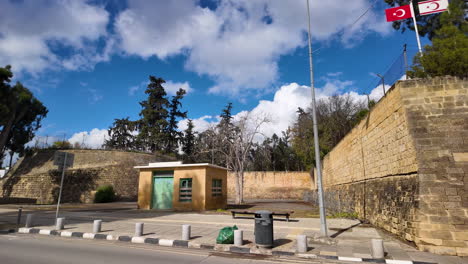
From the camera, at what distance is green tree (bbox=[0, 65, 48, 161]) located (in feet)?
95.6

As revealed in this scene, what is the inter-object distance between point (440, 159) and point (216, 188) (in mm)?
14970

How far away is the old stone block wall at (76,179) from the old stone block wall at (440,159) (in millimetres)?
32790

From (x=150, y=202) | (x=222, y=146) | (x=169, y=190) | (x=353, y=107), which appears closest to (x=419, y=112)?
(x=169, y=190)

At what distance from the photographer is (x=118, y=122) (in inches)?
2142

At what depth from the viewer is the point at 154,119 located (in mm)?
46031

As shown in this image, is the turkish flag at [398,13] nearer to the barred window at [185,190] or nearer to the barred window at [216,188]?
the barred window at [216,188]

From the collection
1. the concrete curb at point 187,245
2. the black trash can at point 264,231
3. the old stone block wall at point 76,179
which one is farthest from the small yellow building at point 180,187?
the old stone block wall at point 76,179

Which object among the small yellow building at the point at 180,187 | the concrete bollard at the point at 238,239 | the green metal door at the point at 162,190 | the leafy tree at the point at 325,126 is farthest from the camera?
the leafy tree at the point at 325,126

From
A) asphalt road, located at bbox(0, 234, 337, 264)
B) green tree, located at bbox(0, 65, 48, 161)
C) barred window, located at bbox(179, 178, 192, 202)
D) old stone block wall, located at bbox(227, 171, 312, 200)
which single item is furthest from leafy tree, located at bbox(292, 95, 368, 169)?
green tree, located at bbox(0, 65, 48, 161)

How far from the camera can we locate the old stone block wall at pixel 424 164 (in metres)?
6.80

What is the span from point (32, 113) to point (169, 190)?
2986 centimetres

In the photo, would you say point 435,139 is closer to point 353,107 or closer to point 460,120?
point 460,120

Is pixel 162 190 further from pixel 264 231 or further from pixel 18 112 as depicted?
pixel 18 112

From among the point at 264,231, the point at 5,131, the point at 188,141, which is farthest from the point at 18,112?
the point at 264,231
